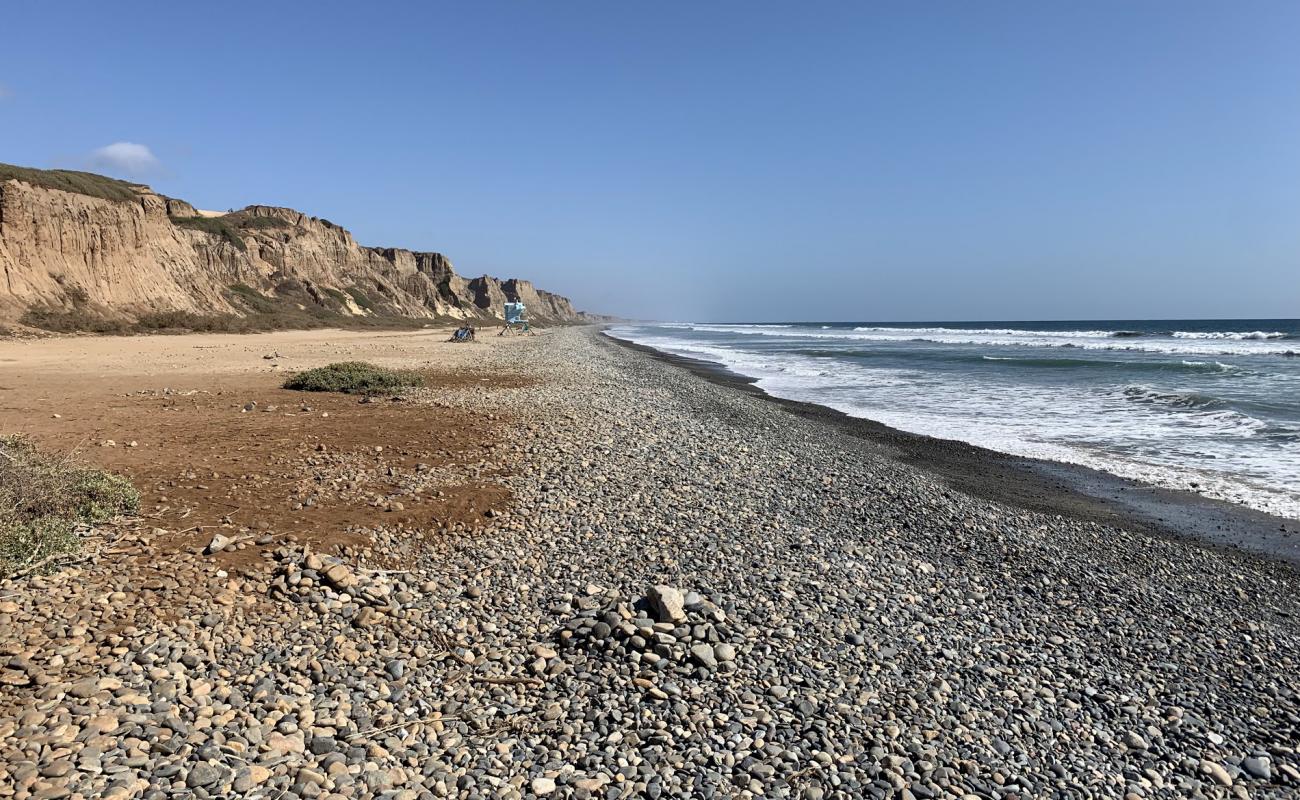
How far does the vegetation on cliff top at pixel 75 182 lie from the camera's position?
1513 inches

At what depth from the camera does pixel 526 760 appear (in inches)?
145

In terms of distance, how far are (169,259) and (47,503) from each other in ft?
169

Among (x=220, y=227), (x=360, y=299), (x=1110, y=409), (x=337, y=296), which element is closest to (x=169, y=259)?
(x=220, y=227)

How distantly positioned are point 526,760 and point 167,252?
5625cm

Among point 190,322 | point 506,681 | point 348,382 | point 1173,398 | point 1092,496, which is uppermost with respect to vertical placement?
point 190,322

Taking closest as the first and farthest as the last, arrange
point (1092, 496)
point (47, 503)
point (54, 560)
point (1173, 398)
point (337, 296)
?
point (54, 560), point (47, 503), point (1092, 496), point (1173, 398), point (337, 296)

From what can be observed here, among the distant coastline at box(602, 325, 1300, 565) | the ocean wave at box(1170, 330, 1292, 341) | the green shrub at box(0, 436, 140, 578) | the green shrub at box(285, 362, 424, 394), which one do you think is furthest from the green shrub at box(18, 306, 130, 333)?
the ocean wave at box(1170, 330, 1292, 341)

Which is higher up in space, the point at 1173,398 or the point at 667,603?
the point at 1173,398

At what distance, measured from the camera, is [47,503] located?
5.80m

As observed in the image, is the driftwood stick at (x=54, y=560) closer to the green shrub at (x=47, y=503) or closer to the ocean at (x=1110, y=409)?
the green shrub at (x=47, y=503)

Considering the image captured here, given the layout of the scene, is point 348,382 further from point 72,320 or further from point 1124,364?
point 1124,364

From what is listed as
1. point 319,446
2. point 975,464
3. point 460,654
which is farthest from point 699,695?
point 975,464

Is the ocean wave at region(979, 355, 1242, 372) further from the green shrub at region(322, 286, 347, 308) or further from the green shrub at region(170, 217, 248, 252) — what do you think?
the green shrub at region(170, 217, 248, 252)

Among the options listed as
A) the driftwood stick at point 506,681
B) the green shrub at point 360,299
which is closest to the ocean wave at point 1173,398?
the driftwood stick at point 506,681
